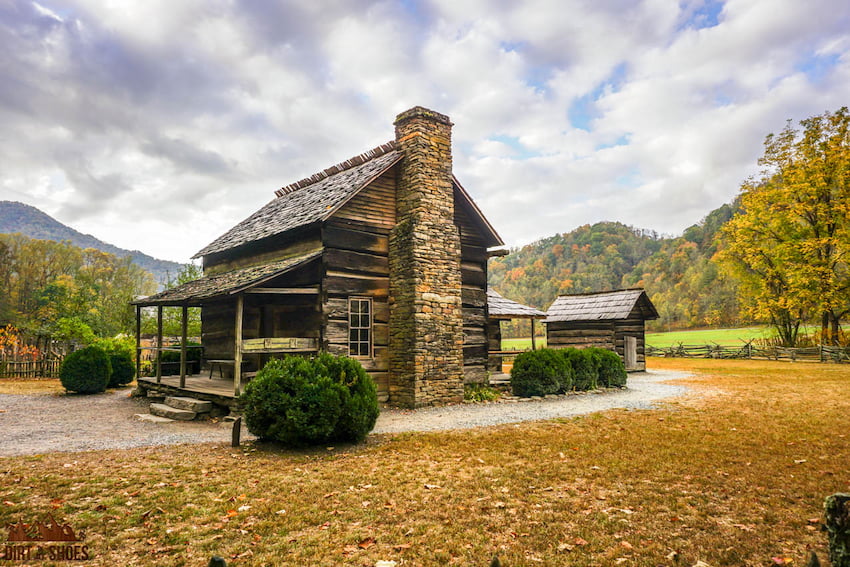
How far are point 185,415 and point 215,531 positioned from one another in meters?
8.24

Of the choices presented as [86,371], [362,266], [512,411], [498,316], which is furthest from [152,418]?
[498,316]

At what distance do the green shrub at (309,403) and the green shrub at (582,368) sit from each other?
9.32 meters

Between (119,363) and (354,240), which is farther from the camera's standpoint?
(119,363)

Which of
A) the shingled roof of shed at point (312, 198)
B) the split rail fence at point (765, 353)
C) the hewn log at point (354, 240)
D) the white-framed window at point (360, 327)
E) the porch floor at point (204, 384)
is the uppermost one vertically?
the shingled roof of shed at point (312, 198)

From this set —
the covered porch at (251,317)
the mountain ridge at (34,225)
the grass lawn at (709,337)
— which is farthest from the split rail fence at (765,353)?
the mountain ridge at (34,225)

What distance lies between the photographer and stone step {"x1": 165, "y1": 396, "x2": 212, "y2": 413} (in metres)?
12.2

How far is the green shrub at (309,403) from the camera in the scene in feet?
26.5

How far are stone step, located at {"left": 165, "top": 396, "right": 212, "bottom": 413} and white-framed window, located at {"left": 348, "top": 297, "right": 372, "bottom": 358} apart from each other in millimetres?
3692

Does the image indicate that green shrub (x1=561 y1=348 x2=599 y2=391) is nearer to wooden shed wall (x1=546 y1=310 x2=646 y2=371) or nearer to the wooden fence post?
wooden shed wall (x1=546 y1=310 x2=646 y2=371)

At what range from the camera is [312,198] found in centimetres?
1617

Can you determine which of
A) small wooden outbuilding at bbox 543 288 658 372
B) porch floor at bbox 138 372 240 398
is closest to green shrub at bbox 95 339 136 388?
porch floor at bbox 138 372 240 398

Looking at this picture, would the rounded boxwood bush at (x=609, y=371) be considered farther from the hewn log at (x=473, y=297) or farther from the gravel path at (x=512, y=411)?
the hewn log at (x=473, y=297)

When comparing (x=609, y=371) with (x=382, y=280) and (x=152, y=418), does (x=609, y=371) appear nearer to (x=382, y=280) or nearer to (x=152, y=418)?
(x=382, y=280)

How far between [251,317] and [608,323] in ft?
60.2
